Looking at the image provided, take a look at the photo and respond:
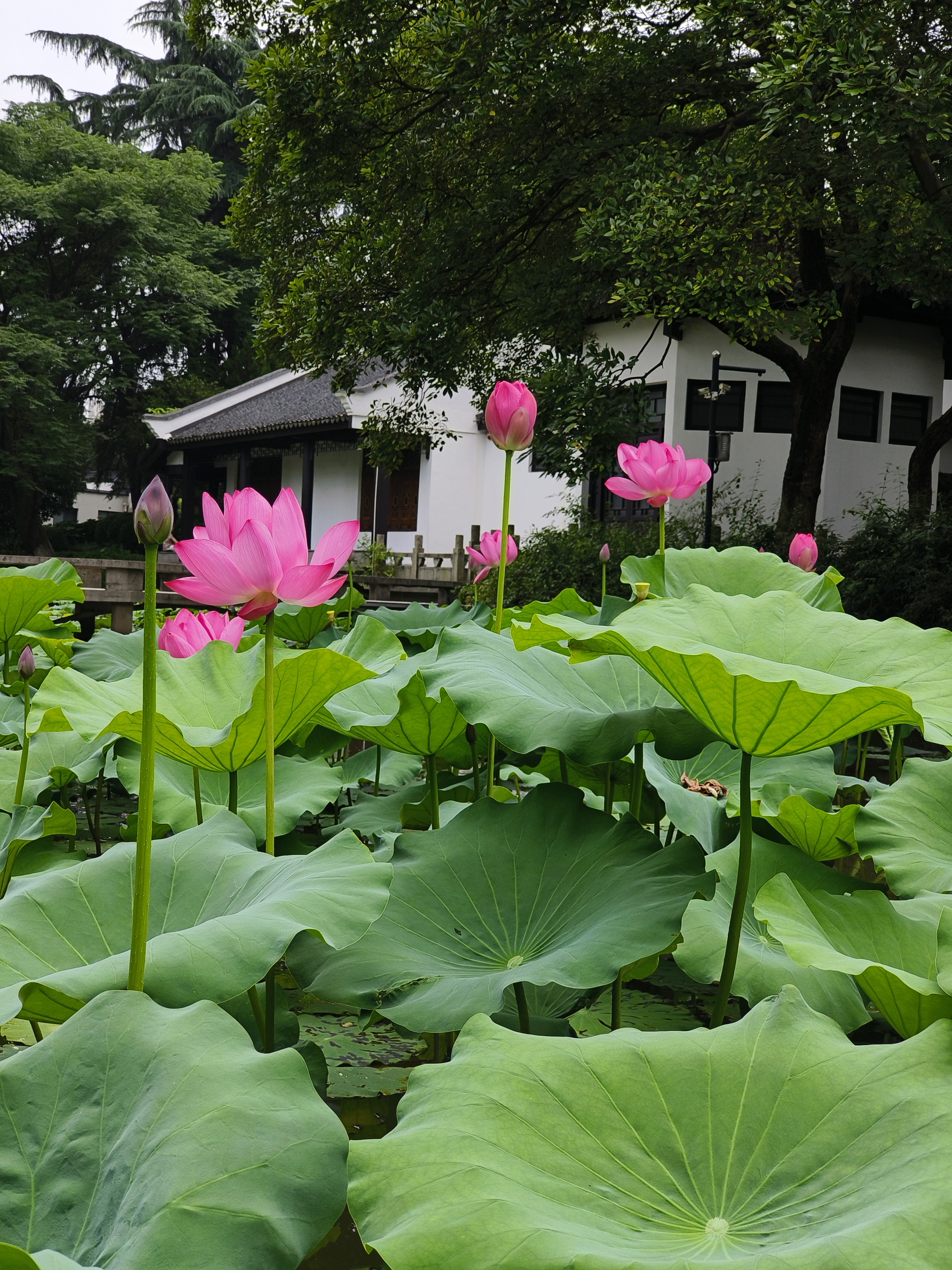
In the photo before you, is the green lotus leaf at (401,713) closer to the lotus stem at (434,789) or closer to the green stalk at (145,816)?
the lotus stem at (434,789)

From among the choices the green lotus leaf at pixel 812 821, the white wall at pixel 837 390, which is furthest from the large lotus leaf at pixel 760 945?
the white wall at pixel 837 390

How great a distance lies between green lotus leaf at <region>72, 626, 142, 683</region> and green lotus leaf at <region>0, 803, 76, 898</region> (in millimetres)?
528

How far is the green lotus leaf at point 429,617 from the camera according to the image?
216 centimetres

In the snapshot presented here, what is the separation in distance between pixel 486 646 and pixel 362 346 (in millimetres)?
7192

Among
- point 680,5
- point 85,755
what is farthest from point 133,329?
point 85,755

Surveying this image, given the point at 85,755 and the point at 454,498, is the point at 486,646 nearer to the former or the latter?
the point at 85,755

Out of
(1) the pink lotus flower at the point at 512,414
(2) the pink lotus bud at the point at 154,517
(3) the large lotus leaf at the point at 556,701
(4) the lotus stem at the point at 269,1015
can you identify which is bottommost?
(4) the lotus stem at the point at 269,1015

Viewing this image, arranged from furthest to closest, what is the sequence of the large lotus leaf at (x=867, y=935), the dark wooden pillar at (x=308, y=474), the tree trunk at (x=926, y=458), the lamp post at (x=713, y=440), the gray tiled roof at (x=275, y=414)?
1. the dark wooden pillar at (x=308, y=474)
2. the gray tiled roof at (x=275, y=414)
3. the tree trunk at (x=926, y=458)
4. the lamp post at (x=713, y=440)
5. the large lotus leaf at (x=867, y=935)

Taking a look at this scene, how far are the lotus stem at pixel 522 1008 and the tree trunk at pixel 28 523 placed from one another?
68.5ft

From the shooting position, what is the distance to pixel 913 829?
1.03 metres

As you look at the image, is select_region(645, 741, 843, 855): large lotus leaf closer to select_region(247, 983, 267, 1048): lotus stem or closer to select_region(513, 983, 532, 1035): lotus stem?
select_region(513, 983, 532, 1035): lotus stem

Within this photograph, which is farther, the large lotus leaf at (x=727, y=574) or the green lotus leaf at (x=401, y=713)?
the large lotus leaf at (x=727, y=574)

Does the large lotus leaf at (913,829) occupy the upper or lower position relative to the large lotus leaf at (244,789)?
upper

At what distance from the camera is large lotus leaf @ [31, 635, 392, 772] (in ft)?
3.14
